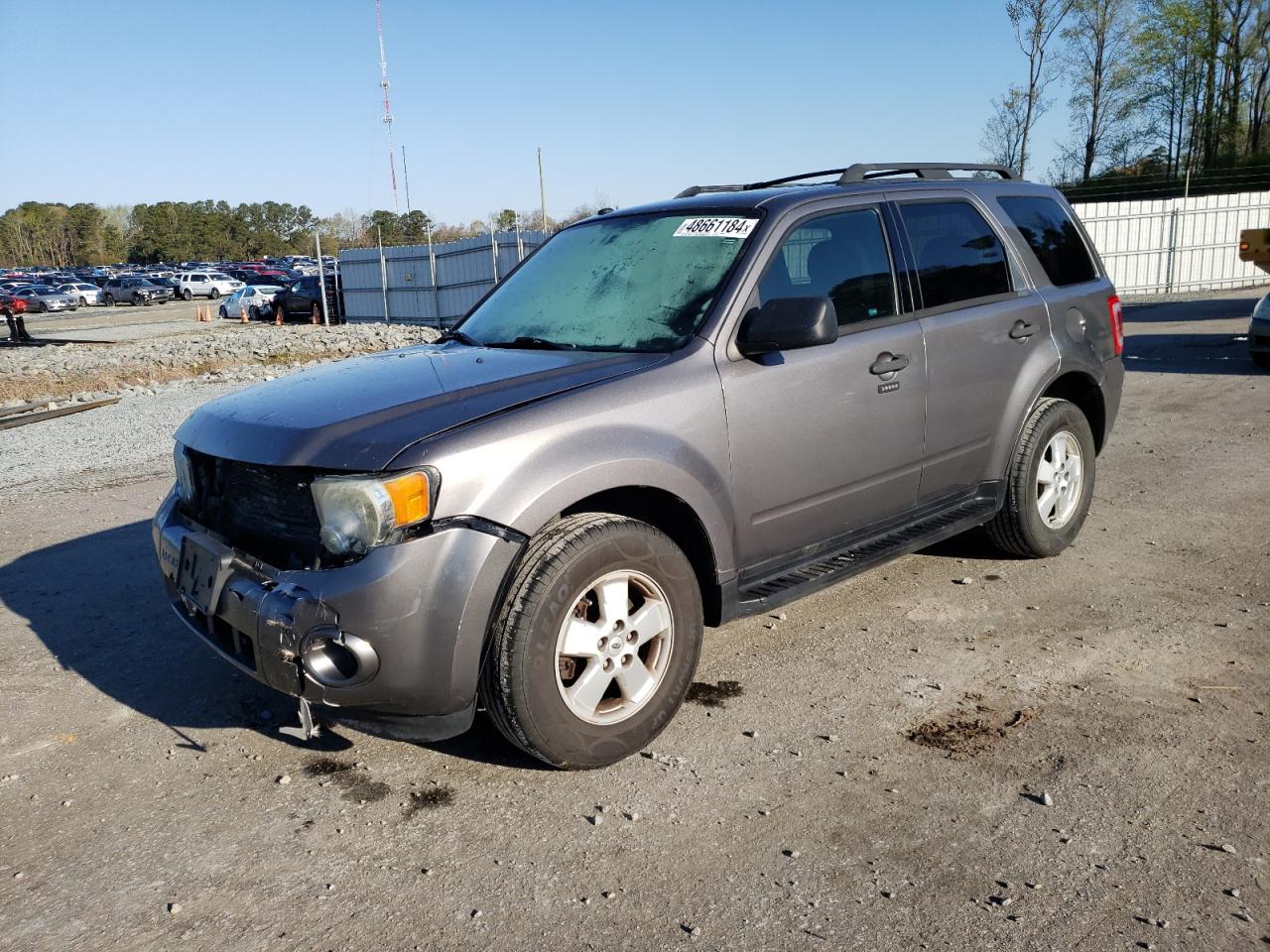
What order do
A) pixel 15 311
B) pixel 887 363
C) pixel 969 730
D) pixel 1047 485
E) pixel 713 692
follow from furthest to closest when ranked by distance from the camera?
pixel 15 311 < pixel 1047 485 < pixel 887 363 < pixel 713 692 < pixel 969 730

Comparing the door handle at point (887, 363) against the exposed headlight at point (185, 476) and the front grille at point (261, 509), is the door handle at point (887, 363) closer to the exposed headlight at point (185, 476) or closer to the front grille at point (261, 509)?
the front grille at point (261, 509)

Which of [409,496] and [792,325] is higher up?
[792,325]

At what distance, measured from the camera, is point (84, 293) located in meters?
59.9

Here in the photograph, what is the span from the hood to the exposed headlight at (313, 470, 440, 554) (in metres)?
0.06

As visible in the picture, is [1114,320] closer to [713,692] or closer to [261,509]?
[713,692]

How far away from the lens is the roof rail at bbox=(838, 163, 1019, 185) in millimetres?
4680

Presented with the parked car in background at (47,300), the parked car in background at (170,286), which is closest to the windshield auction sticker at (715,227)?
the parked car in background at (47,300)

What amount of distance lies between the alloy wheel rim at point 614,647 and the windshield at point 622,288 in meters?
0.94

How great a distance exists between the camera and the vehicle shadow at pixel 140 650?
379cm

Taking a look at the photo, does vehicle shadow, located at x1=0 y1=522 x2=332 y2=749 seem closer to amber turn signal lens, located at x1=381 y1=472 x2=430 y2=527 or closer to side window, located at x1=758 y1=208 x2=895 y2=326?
amber turn signal lens, located at x1=381 y1=472 x2=430 y2=527

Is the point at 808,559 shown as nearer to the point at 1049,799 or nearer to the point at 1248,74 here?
the point at 1049,799

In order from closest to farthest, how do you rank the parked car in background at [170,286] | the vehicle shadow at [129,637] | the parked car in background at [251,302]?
the vehicle shadow at [129,637], the parked car in background at [251,302], the parked car in background at [170,286]

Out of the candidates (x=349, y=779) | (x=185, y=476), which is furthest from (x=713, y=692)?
(x=185, y=476)

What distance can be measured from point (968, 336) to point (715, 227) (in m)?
1.33
